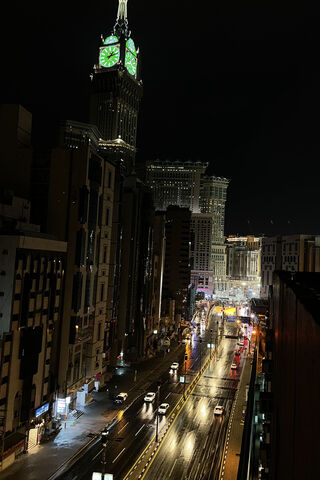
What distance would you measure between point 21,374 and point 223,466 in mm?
17218

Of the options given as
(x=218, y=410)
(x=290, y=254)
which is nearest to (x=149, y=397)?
(x=218, y=410)

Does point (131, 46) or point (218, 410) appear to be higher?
point (131, 46)

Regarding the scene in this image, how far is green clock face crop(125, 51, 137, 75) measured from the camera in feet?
568

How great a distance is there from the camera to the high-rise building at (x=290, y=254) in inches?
3580

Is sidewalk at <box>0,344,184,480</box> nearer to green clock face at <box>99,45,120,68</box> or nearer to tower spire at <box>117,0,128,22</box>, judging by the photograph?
green clock face at <box>99,45,120,68</box>

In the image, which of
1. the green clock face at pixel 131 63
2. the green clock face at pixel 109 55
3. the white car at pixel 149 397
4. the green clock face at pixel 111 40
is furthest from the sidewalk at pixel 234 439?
the green clock face at pixel 111 40

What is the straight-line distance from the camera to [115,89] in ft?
558

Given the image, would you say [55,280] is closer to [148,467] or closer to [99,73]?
[148,467]

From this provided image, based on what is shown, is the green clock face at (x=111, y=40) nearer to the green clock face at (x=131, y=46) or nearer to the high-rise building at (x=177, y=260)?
the green clock face at (x=131, y=46)

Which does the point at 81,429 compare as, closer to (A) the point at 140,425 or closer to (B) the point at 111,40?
(A) the point at 140,425

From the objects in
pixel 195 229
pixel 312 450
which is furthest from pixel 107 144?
pixel 312 450

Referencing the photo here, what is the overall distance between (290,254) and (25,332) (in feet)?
260

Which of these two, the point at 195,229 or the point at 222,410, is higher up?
the point at 195,229

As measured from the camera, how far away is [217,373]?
63.5 m
